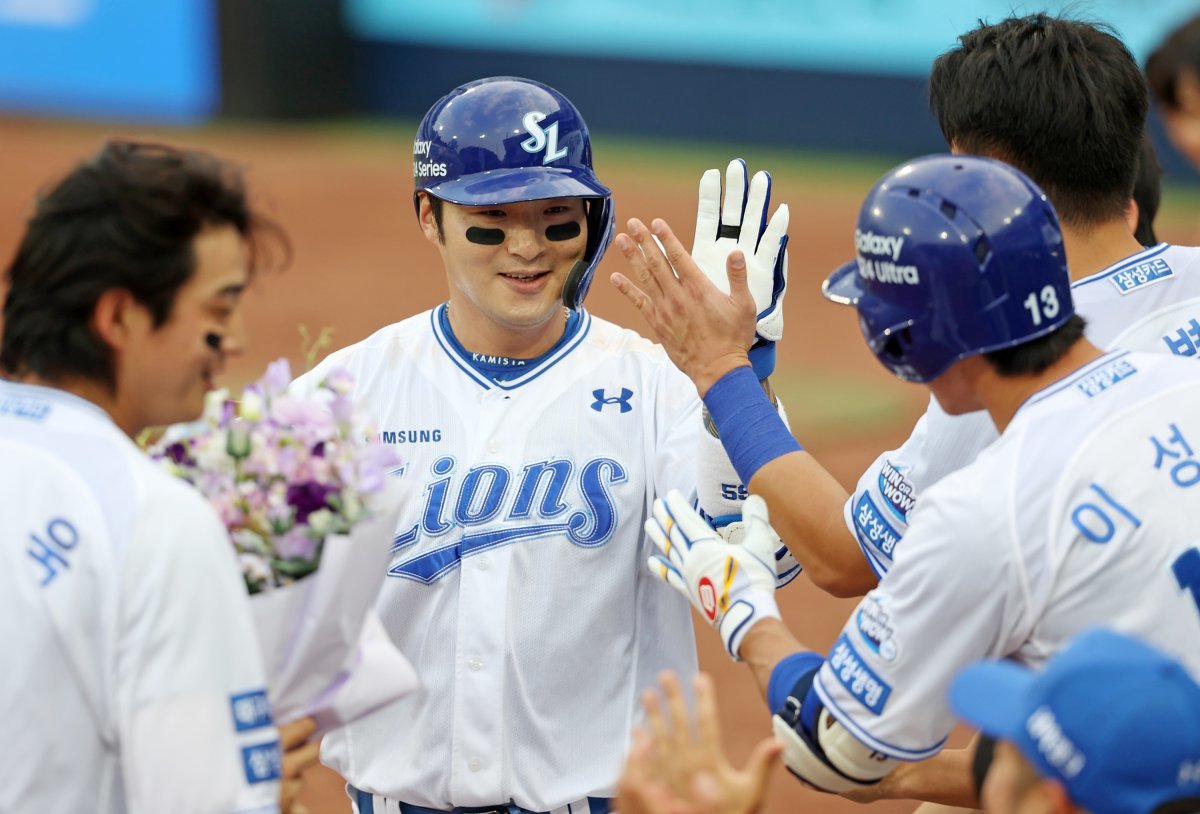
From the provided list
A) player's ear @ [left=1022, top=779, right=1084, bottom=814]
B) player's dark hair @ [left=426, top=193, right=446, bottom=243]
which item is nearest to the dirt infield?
player's dark hair @ [left=426, top=193, right=446, bottom=243]

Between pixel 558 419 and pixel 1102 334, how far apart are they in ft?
4.79

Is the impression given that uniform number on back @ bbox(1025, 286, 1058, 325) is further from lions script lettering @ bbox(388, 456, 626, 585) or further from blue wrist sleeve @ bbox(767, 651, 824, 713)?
lions script lettering @ bbox(388, 456, 626, 585)

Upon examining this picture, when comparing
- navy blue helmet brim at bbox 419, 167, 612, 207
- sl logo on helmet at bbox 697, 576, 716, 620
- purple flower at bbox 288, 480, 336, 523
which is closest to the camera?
purple flower at bbox 288, 480, 336, 523

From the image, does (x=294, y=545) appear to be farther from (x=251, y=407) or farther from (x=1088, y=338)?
(x=1088, y=338)

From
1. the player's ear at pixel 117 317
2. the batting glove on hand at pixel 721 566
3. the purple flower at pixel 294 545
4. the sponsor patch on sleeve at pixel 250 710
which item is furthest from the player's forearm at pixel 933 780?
the player's ear at pixel 117 317

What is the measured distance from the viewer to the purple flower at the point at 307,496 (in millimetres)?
3318

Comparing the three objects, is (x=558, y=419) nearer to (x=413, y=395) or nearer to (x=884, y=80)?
(x=413, y=395)

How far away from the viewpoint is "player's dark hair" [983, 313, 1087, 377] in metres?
3.43

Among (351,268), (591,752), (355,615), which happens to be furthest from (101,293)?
(351,268)

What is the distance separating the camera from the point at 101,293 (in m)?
2.95

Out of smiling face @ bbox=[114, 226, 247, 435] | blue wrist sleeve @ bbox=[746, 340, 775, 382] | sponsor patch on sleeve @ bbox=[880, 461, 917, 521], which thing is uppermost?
smiling face @ bbox=[114, 226, 247, 435]

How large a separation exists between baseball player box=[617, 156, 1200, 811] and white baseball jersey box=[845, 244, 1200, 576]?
0.45 meters

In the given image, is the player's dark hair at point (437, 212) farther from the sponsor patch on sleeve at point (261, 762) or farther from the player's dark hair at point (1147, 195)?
the player's dark hair at point (1147, 195)

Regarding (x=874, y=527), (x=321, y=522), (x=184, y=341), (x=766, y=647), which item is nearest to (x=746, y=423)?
(x=874, y=527)
